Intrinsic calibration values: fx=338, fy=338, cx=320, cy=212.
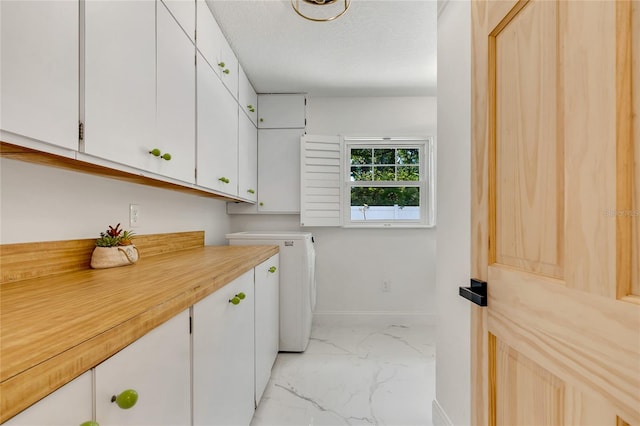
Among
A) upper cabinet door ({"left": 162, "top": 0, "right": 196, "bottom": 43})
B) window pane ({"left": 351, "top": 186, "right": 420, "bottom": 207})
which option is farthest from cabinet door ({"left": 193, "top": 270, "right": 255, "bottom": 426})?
window pane ({"left": 351, "top": 186, "right": 420, "bottom": 207})

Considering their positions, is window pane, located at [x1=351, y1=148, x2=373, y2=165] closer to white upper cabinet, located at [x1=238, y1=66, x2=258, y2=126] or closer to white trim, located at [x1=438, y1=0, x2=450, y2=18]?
white upper cabinet, located at [x1=238, y1=66, x2=258, y2=126]

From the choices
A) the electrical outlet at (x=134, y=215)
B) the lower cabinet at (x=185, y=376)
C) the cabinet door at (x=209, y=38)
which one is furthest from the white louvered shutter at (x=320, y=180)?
the electrical outlet at (x=134, y=215)

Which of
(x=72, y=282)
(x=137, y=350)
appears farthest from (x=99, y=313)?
(x=72, y=282)

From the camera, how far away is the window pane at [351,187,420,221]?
3.68m

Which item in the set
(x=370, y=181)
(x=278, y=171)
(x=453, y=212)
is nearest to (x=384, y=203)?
(x=370, y=181)

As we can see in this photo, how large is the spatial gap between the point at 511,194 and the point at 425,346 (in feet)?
8.22

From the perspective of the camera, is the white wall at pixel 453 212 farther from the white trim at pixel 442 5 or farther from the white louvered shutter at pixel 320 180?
the white louvered shutter at pixel 320 180

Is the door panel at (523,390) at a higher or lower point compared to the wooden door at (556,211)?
lower

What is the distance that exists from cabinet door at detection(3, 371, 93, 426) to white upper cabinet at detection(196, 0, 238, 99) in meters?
1.85

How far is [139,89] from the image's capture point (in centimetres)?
132

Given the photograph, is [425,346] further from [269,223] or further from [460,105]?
[460,105]

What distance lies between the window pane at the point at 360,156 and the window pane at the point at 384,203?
30 cm

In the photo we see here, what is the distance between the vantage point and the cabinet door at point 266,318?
1.94 meters

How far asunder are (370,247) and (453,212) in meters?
2.12
